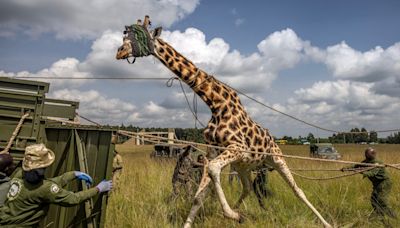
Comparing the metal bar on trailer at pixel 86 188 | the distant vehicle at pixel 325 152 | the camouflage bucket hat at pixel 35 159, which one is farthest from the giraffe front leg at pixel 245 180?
the distant vehicle at pixel 325 152

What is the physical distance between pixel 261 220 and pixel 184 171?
2177mm

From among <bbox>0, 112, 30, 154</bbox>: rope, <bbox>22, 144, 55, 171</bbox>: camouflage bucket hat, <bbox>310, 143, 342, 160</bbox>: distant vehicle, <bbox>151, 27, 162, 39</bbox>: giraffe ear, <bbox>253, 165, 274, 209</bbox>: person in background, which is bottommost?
<bbox>253, 165, 274, 209</bbox>: person in background

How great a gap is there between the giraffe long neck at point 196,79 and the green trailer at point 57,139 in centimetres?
170

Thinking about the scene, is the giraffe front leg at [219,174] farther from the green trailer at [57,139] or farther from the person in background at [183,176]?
the person in background at [183,176]

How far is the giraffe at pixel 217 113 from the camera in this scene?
5750 millimetres

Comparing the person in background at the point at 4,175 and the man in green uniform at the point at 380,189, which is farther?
the man in green uniform at the point at 380,189

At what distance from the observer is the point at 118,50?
236 inches

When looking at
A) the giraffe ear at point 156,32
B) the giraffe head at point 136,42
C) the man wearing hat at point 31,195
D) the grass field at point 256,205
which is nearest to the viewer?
the man wearing hat at point 31,195

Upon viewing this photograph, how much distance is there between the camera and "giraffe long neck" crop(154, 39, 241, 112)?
20.2 feet

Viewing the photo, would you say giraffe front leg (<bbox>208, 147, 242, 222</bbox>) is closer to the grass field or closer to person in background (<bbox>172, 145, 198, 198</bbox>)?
the grass field

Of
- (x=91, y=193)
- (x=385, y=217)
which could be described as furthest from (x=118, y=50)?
(x=385, y=217)

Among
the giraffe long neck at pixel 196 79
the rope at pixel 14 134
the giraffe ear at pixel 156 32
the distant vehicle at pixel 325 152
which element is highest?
the giraffe ear at pixel 156 32

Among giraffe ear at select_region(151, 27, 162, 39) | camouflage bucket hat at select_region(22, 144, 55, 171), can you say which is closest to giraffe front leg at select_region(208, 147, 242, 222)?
giraffe ear at select_region(151, 27, 162, 39)

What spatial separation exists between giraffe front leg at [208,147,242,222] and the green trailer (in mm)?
1379
